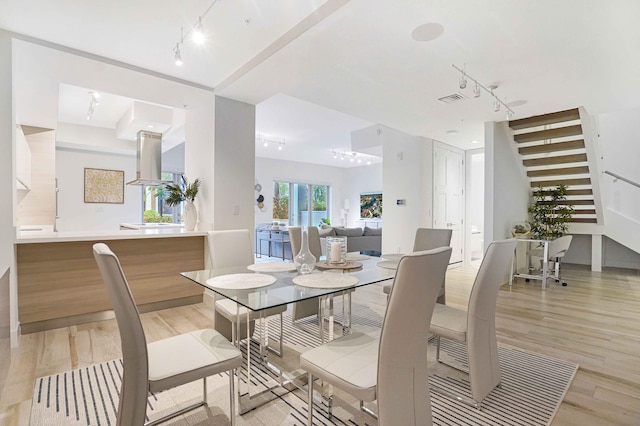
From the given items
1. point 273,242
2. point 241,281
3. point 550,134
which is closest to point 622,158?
point 550,134

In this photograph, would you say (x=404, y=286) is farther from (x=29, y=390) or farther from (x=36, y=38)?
(x=36, y=38)

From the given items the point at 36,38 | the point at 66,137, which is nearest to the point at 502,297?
the point at 36,38

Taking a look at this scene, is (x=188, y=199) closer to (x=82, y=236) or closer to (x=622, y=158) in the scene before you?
(x=82, y=236)

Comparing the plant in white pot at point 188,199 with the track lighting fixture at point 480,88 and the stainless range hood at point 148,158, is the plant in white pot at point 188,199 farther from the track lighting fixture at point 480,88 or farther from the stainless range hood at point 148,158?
the track lighting fixture at point 480,88

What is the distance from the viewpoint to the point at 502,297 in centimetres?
427

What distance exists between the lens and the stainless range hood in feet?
16.5

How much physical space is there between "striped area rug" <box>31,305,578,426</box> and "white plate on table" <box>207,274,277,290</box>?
704mm

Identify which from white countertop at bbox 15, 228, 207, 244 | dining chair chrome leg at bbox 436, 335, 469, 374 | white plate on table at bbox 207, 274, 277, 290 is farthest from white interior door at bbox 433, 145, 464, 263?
white plate on table at bbox 207, 274, 277, 290

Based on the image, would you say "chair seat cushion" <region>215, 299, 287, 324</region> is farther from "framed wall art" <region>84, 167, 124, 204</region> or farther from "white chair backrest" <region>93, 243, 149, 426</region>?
"framed wall art" <region>84, 167, 124, 204</region>

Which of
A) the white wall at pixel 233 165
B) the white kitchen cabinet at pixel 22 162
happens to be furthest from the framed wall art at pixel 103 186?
the white wall at pixel 233 165

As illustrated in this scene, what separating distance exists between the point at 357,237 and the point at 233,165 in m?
4.46

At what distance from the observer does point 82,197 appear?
681 centimetres

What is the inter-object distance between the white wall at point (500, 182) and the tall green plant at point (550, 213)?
1.89 ft

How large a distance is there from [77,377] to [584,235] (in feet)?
27.7
